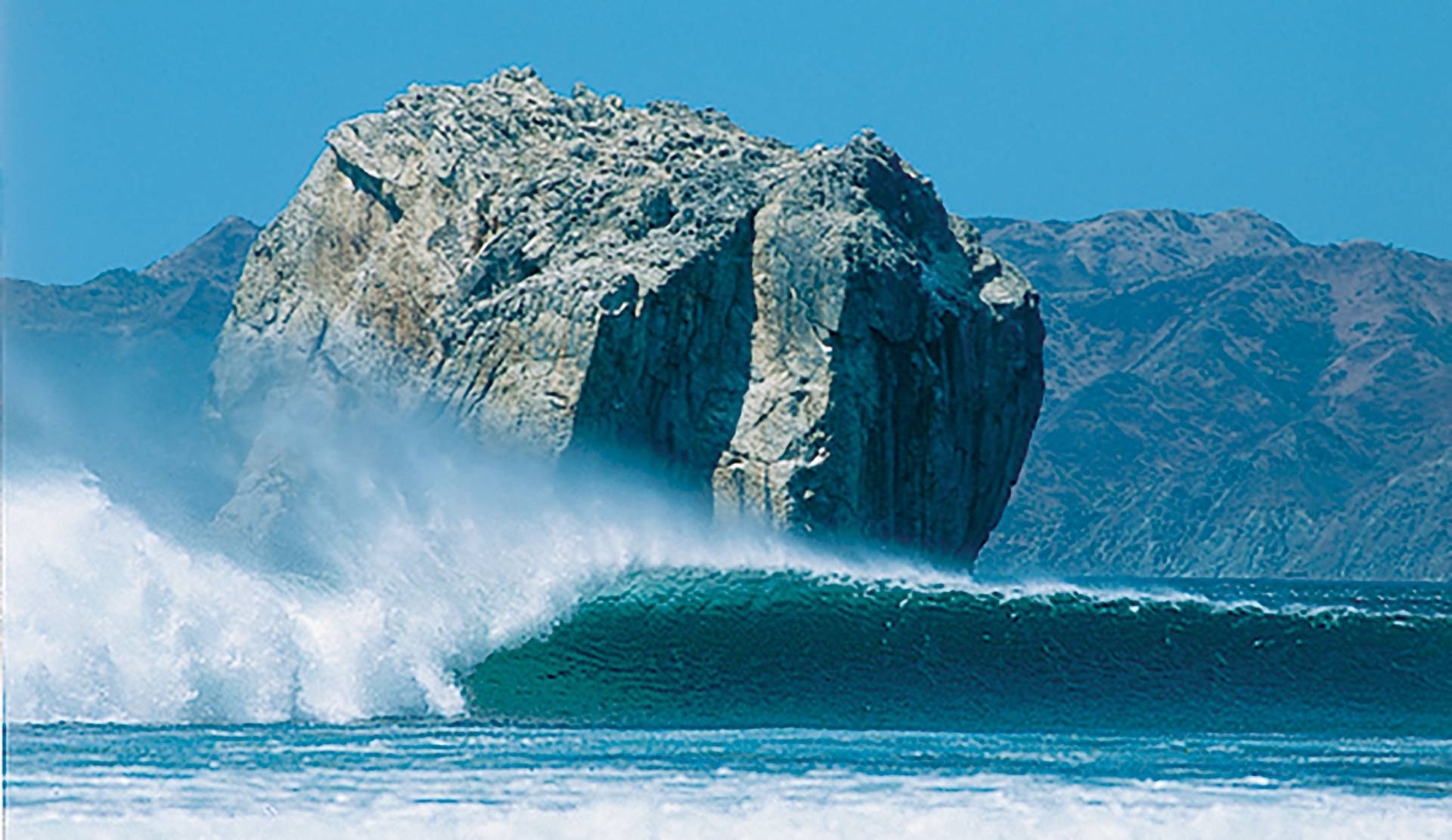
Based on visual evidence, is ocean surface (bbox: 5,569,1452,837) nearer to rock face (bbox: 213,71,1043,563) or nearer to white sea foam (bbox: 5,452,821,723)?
white sea foam (bbox: 5,452,821,723)

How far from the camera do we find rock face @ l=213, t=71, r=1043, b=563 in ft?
156

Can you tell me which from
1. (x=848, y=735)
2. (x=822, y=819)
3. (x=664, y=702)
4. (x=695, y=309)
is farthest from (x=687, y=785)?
(x=695, y=309)

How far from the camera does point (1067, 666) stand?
2534cm

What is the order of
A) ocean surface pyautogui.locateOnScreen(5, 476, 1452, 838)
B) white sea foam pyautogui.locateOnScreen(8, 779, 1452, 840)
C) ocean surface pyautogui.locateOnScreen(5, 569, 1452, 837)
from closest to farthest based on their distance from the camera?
white sea foam pyautogui.locateOnScreen(8, 779, 1452, 840) < ocean surface pyautogui.locateOnScreen(5, 569, 1452, 837) < ocean surface pyautogui.locateOnScreen(5, 476, 1452, 838)

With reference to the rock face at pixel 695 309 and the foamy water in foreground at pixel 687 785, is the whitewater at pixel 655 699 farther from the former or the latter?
the rock face at pixel 695 309

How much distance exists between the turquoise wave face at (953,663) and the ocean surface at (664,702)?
0.24 ft

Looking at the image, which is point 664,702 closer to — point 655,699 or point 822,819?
point 655,699

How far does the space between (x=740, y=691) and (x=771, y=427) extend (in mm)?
25082

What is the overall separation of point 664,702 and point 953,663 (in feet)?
14.5

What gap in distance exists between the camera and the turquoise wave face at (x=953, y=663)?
883 inches

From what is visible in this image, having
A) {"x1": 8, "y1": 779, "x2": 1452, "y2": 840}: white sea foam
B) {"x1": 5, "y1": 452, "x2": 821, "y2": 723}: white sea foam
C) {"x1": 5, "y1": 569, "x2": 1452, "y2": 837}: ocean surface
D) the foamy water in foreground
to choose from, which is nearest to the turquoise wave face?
{"x1": 5, "y1": 569, "x2": 1452, "y2": 837}: ocean surface

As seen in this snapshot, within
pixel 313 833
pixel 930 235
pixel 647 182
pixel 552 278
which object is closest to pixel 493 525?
pixel 552 278

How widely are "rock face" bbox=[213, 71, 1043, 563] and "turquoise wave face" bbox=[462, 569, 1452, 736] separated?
1775cm

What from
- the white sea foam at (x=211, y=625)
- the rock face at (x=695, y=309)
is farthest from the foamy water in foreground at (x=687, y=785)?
the rock face at (x=695, y=309)
